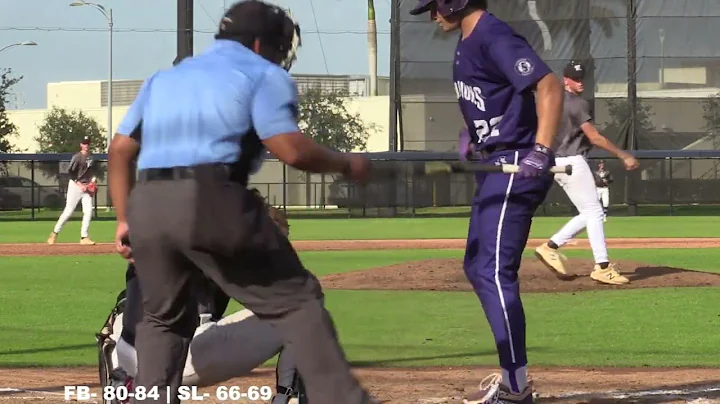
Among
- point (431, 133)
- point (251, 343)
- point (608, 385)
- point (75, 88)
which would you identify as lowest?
point (608, 385)

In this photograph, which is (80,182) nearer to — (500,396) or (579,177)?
(579,177)

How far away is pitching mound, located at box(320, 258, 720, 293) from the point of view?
11.8 metres

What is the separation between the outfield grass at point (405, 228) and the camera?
24.3m

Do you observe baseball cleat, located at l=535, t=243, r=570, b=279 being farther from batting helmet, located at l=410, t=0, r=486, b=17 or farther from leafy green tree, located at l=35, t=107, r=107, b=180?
leafy green tree, located at l=35, t=107, r=107, b=180

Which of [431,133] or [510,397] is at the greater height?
[431,133]

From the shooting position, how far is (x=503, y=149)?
17.8ft

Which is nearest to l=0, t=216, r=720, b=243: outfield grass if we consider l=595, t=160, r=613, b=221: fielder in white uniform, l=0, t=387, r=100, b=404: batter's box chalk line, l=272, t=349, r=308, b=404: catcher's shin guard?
l=595, t=160, r=613, b=221: fielder in white uniform

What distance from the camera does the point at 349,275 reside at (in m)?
13.0

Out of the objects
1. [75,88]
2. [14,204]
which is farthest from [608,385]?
[75,88]

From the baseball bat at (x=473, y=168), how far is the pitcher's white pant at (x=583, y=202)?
213 inches

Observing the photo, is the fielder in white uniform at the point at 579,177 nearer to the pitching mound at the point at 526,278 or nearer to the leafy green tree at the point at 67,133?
the pitching mound at the point at 526,278

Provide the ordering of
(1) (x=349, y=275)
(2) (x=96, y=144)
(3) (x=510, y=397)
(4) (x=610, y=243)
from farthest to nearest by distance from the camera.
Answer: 1. (2) (x=96, y=144)
2. (4) (x=610, y=243)
3. (1) (x=349, y=275)
4. (3) (x=510, y=397)

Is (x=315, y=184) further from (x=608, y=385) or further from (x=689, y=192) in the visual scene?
(x=608, y=385)

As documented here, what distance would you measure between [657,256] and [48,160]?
878 inches
